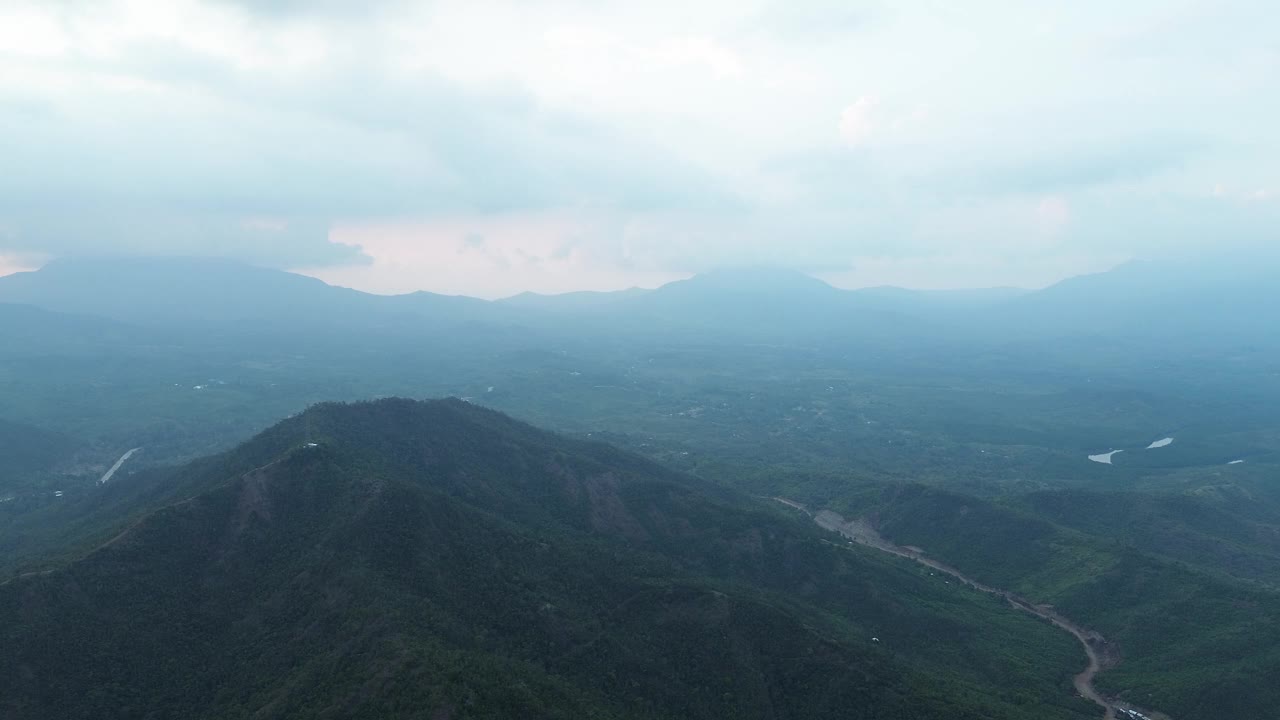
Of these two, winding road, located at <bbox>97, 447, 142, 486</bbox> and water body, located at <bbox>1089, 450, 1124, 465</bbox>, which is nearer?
winding road, located at <bbox>97, 447, 142, 486</bbox>

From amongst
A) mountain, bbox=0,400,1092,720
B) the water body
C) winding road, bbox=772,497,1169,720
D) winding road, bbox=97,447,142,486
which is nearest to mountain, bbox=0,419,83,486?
winding road, bbox=97,447,142,486

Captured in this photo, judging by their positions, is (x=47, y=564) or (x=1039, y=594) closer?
(x=47, y=564)

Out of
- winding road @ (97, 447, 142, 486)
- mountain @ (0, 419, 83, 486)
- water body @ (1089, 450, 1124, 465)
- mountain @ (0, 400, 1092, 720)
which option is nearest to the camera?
mountain @ (0, 400, 1092, 720)

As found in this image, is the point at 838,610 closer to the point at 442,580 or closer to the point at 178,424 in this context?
the point at 442,580

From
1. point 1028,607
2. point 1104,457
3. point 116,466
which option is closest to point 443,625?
point 1028,607

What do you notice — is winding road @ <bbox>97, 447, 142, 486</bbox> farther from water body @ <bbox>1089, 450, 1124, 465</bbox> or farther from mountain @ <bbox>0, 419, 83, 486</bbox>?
water body @ <bbox>1089, 450, 1124, 465</bbox>

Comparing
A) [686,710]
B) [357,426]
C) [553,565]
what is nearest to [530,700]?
[686,710]
